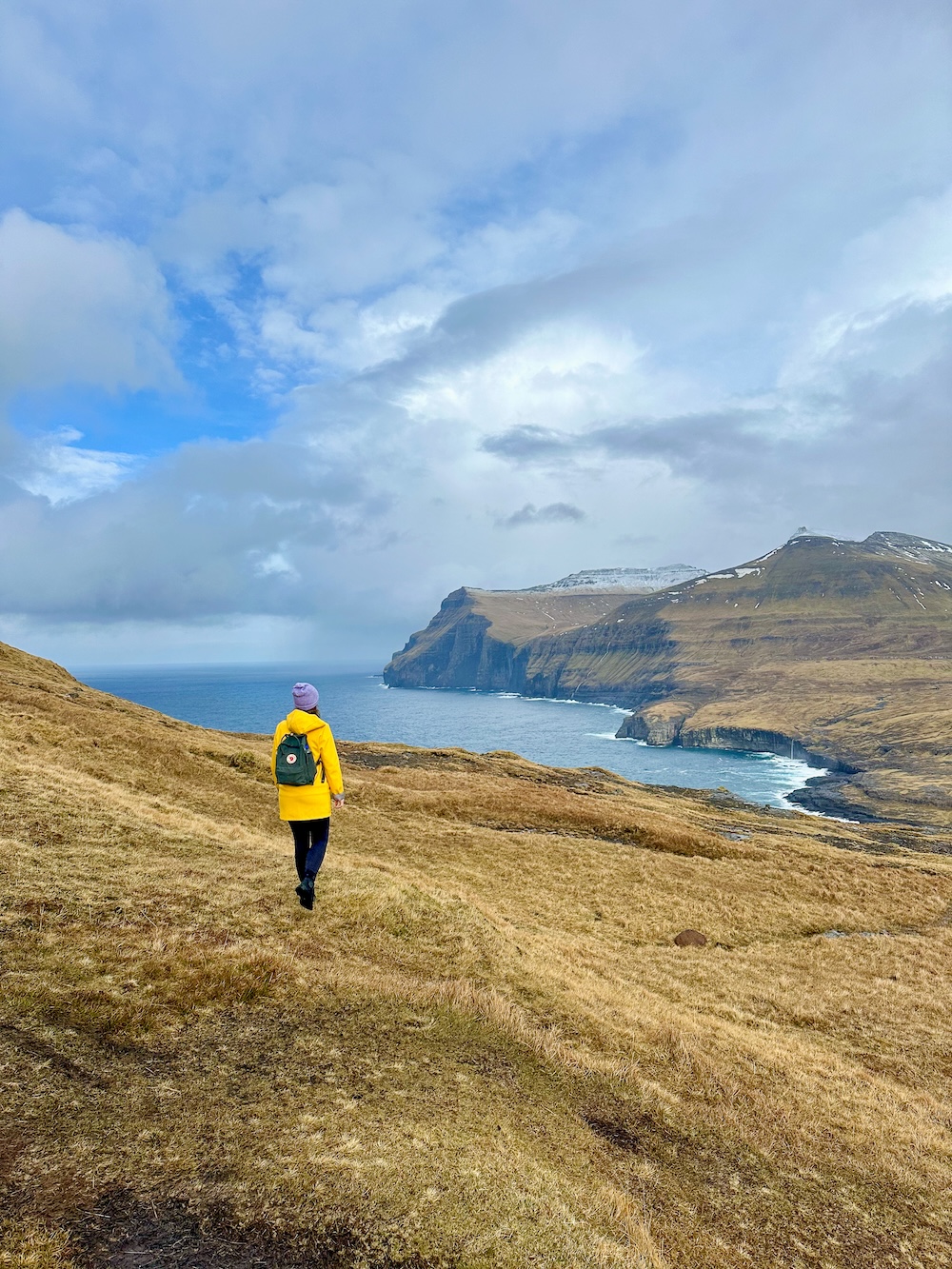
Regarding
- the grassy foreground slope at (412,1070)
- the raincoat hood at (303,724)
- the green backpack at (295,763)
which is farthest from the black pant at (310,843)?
the raincoat hood at (303,724)

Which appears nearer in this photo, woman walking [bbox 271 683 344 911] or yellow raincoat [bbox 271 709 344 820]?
woman walking [bbox 271 683 344 911]

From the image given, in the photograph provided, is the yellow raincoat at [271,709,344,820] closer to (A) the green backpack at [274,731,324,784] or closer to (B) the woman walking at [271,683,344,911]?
(B) the woman walking at [271,683,344,911]

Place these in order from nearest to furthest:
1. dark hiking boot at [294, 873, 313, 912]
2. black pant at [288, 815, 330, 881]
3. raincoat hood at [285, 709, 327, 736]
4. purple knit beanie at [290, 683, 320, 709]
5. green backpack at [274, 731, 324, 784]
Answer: green backpack at [274, 731, 324, 784], raincoat hood at [285, 709, 327, 736], purple knit beanie at [290, 683, 320, 709], black pant at [288, 815, 330, 881], dark hiking boot at [294, 873, 313, 912]

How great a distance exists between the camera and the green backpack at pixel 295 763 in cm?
1327

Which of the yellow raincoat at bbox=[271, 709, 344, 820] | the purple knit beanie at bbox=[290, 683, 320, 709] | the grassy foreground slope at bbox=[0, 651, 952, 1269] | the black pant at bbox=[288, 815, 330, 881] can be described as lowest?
the grassy foreground slope at bbox=[0, 651, 952, 1269]

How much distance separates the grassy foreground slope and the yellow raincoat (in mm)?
2654

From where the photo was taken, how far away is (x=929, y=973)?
930 inches

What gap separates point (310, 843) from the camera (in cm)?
1468

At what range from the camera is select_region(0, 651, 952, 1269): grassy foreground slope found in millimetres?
6195

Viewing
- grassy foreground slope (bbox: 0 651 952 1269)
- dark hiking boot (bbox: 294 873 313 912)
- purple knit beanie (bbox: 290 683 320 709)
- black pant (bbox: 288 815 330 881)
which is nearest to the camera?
grassy foreground slope (bbox: 0 651 952 1269)

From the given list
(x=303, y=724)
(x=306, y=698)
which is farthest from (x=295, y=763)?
(x=306, y=698)

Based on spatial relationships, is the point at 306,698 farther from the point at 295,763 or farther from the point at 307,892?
the point at 307,892

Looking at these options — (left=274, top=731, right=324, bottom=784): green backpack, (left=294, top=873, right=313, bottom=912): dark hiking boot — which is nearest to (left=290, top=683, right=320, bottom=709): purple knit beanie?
(left=274, top=731, right=324, bottom=784): green backpack

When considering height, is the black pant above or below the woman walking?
below
